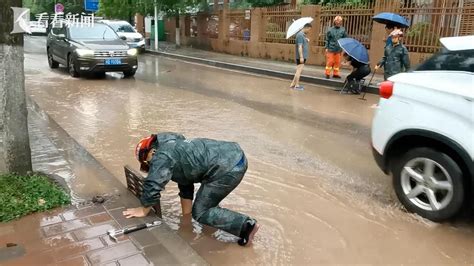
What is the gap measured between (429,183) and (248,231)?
1682mm

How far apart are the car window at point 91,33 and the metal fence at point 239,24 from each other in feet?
24.7

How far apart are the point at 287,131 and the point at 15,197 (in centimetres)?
438

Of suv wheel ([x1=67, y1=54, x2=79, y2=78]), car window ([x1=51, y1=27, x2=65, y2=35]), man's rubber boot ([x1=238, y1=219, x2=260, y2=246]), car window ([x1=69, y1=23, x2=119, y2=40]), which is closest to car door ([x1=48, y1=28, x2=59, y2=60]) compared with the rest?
car window ([x1=51, y1=27, x2=65, y2=35])

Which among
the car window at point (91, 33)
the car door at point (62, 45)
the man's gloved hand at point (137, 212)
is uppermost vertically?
the car window at point (91, 33)

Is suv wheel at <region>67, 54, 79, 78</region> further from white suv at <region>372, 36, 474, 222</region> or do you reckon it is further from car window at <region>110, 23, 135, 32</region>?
white suv at <region>372, 36, 474, 222</region>

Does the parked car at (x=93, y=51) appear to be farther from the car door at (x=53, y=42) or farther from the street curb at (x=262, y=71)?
the street curb at (x=262, y=71)

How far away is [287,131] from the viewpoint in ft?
23.6

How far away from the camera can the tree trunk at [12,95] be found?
380 centimetres

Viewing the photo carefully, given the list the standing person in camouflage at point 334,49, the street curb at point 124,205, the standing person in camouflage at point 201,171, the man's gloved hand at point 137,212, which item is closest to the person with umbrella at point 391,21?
the standing person in camouflage at point 334,49

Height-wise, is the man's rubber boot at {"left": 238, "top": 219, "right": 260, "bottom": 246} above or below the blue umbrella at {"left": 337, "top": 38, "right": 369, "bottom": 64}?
below

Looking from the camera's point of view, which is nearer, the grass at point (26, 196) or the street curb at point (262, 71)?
the grass at point (26, 196)

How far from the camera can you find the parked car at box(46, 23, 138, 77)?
12203 millimetres

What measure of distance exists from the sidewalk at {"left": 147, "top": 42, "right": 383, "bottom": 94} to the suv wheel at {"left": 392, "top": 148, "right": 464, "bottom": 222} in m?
7.39

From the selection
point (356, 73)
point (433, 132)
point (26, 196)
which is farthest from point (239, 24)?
point (26, 196)
